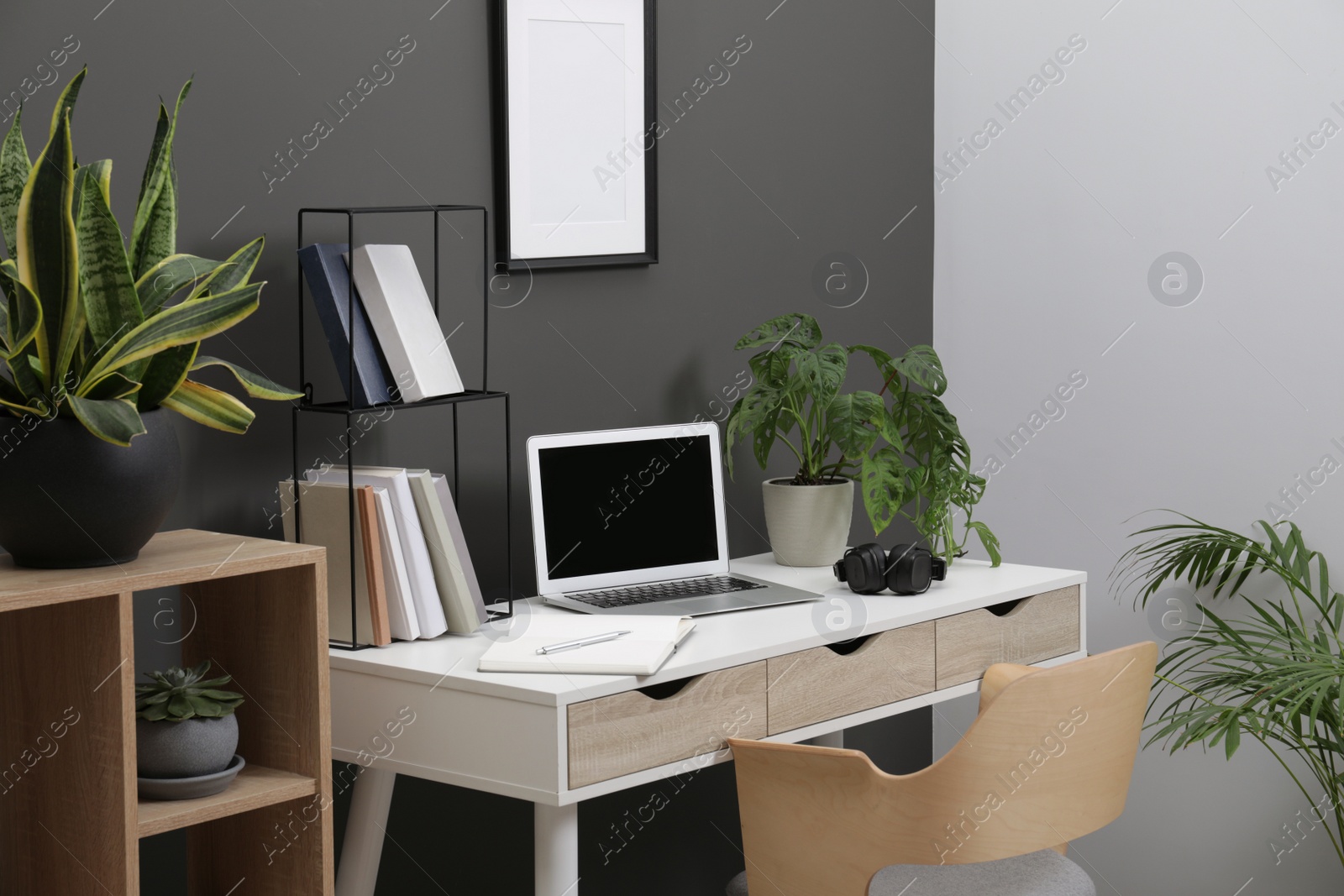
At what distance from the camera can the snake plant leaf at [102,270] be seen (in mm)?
1590

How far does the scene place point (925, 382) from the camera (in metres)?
2.70

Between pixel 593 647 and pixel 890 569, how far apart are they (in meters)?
0.66

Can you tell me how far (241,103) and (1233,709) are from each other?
1984mm

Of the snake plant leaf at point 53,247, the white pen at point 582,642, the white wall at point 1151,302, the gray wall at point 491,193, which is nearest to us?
the snake plant leaf at point 53,247

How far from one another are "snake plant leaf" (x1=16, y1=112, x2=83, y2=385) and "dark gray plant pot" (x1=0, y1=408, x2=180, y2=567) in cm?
8

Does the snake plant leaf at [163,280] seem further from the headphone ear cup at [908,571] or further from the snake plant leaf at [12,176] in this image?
the headphone ear cup at [908,571]

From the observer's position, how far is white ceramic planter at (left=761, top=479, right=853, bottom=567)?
2.73 metres

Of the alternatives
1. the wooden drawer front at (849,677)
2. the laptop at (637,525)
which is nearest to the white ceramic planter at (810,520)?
the laptop at (637,525)

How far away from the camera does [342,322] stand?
2.10 m

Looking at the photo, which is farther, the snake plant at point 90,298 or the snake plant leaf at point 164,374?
the snake plant leaf at point 164,374

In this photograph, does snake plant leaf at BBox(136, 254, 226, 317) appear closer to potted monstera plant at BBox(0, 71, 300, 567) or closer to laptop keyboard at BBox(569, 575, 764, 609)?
potted monstera plant at BBox(0, 71, 300, 567)

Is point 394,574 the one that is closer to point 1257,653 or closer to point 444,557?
point 444,557

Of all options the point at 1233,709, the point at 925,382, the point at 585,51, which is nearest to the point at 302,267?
the point at 585,51

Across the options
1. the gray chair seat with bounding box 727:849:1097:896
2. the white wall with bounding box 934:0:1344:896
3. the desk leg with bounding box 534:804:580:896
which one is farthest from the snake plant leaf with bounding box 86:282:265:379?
the white wall with bounding box 934:0:1344:896
